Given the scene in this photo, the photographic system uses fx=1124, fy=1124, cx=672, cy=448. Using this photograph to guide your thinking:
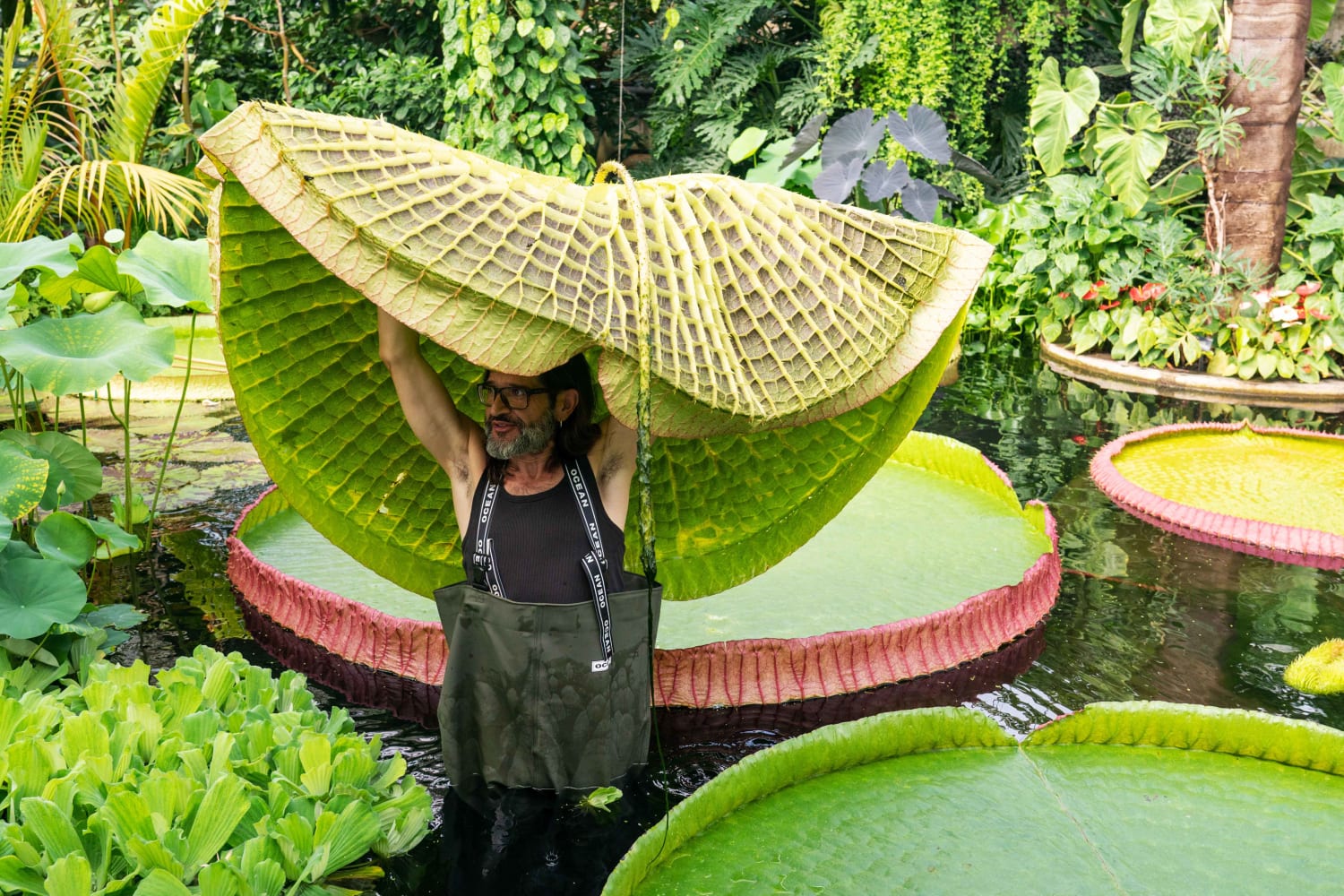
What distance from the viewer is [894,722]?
85.4 inches

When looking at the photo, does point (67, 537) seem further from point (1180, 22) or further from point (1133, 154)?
point (1180, 22)

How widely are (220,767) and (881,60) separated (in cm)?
930

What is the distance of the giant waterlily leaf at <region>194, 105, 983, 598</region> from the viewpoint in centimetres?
162

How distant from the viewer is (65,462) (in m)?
3.03

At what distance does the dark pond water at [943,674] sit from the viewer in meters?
2.23

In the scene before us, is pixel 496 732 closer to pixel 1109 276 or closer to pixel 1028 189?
pixel 1109 276

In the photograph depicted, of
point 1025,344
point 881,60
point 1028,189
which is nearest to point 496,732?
point 1025,344

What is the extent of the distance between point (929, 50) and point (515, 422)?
8553 millimetres

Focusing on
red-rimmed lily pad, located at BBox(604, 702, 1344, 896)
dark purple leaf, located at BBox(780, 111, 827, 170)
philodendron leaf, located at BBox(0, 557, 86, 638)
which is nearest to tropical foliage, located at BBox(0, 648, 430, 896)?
philodendron leaf, located at BBox(0, 557, 86, 638)

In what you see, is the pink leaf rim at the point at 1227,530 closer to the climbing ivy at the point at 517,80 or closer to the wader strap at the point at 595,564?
the wader strap at the point at 595,564

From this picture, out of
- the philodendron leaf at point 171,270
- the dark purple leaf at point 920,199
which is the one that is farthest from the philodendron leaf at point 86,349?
the dark purple leaf at point 920,199

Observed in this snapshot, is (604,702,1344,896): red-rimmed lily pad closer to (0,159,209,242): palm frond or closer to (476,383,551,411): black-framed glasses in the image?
(476,383,551,411): black-framed glasses

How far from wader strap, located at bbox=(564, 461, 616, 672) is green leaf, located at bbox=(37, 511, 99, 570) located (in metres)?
1.38

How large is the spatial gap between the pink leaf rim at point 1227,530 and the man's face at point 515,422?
2946 millimetres
